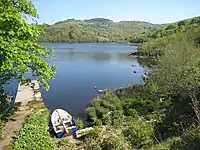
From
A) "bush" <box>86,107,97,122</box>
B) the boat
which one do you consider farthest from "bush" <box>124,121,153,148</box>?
"bush" <box>86,107,97,122</box>

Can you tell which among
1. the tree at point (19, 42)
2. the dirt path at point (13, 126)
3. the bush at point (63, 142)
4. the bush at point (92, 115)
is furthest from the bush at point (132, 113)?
the tree at point (19, 42)

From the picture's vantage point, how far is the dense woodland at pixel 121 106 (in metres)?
9.56

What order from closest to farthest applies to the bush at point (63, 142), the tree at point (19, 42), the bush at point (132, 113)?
the tree at point (19, 42) < the bush at point (63, 142) < the bush at point (132, 113)

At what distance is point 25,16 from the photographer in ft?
35.3

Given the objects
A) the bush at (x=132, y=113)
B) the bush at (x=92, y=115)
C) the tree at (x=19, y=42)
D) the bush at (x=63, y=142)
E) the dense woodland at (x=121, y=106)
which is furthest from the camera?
the bush at (x=92, y=115)

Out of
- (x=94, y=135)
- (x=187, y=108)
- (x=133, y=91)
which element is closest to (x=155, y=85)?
(x=133, y=91)

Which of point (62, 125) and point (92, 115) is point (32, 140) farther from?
point (92, 115)

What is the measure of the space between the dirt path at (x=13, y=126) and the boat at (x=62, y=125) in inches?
167

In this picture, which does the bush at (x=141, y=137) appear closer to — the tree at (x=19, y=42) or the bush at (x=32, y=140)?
the bush at (x=32, y=140)

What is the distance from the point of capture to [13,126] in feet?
43.2

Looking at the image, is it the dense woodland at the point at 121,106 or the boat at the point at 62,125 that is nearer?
the dense woodland at the point at 121,106

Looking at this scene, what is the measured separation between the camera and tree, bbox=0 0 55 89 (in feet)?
29.3

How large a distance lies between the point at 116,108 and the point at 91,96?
11.4 meters

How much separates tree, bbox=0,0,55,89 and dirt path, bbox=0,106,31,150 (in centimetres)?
270
